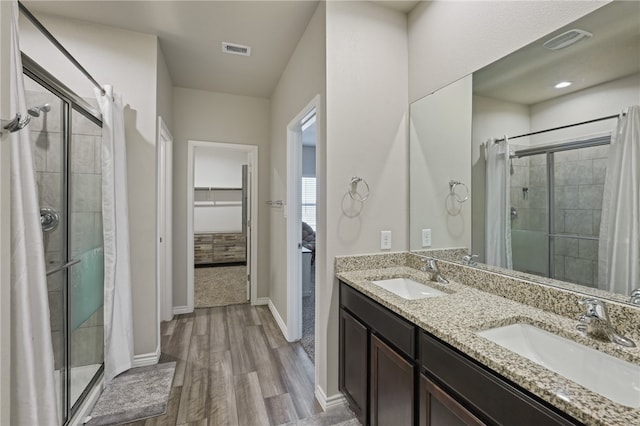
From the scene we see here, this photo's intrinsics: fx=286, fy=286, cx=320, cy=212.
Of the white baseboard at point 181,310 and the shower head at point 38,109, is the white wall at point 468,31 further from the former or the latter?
the white baseboard at point 181,310

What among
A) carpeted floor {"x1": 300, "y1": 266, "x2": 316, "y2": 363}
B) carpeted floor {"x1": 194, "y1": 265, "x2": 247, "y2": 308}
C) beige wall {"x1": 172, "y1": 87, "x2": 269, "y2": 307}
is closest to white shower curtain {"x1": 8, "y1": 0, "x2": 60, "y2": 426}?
carpeted floor {"x1": 300, "y1": 266, "x2": 316, "y2": 363}

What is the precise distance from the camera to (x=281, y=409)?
6.41 ft

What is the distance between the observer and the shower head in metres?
1.55

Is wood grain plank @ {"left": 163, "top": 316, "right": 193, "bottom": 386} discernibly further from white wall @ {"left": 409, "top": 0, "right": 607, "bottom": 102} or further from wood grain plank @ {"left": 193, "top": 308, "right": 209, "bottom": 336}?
white wall @ {"left": 409, "top": 0, "right": 607, "bottom": 102}

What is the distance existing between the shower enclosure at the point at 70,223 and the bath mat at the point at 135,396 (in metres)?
0.15

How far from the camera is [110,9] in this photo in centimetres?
219

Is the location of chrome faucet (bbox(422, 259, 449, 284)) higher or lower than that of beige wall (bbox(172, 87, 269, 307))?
lower

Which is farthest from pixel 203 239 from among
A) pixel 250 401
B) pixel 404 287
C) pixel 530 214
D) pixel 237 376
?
pixel 530 214

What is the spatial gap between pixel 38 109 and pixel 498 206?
266 centimetres

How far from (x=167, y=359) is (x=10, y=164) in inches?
85.1

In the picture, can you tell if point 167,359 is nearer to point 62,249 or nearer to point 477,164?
point 62,249

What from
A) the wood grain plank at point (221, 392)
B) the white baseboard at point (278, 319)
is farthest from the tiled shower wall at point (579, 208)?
the white baseboard at point (278, 319)

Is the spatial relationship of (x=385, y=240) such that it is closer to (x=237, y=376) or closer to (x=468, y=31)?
(x=468, y=31)

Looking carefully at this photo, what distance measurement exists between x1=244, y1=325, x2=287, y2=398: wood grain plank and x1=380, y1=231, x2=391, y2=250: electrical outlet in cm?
131
